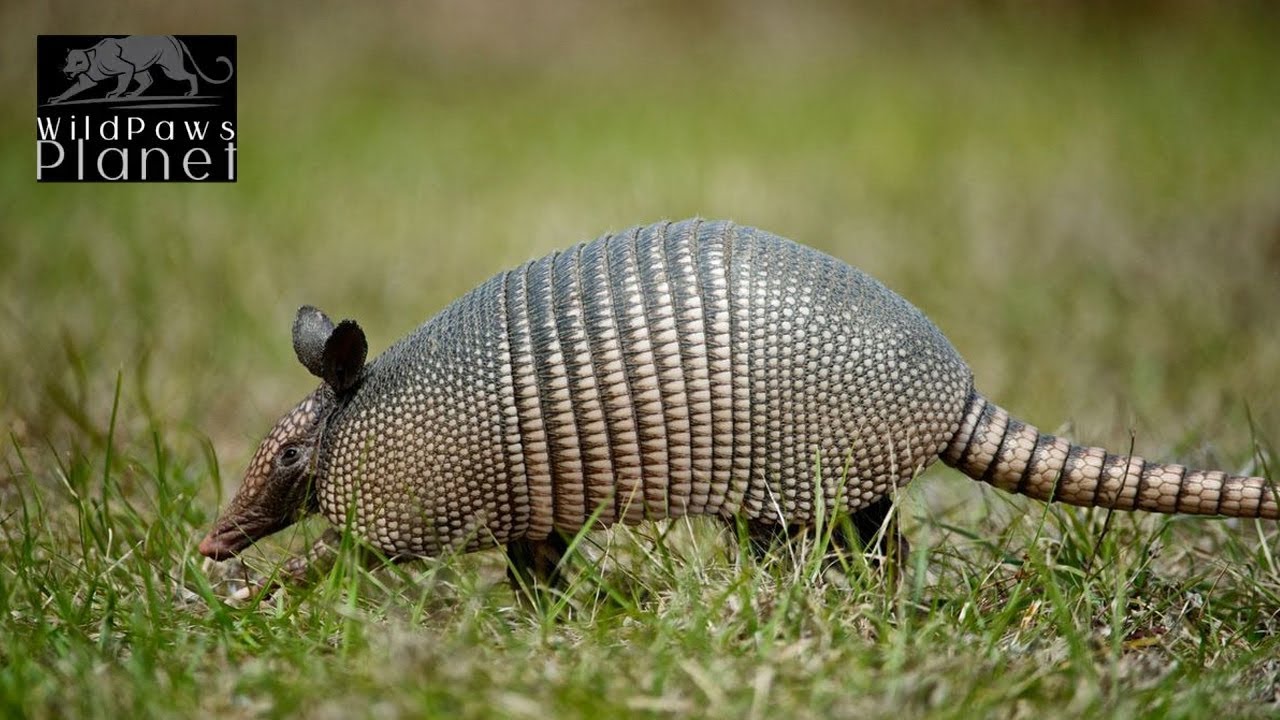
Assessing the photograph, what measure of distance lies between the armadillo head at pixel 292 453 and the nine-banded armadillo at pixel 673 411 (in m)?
0.02

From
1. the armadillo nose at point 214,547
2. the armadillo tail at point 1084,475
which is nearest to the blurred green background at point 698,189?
the armadillo nose at point 214,547

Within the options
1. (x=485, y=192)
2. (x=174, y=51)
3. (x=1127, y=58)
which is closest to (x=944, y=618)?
(x=174, y=51)

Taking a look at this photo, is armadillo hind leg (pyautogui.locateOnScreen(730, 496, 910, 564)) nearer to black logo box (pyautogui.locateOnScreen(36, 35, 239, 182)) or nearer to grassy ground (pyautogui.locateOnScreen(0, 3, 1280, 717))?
grassy ground (pyautogui.locateOnScreen(0, 3, 1280, 717))

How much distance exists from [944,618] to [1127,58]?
13461 mm

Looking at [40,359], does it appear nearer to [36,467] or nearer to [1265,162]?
[36,467]

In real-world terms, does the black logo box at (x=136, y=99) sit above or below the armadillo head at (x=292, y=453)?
above

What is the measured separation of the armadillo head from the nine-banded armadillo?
0.02m

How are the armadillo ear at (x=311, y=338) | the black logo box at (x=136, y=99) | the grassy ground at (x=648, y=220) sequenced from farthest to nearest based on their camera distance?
the black logo box at (x=136, y=99)
the armadillo ear at (x=311, y=338)
the grassy ground at (x=648, y=220)

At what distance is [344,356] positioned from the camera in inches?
174

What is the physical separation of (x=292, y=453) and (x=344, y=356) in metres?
0.41

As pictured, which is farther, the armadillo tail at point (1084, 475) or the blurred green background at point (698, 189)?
the blurred green background at point (698, 189)

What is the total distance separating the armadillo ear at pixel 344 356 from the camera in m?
4.31

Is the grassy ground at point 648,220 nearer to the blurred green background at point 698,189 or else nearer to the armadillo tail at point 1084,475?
the blurred green background at point 698,189

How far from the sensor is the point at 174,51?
7496 mm
